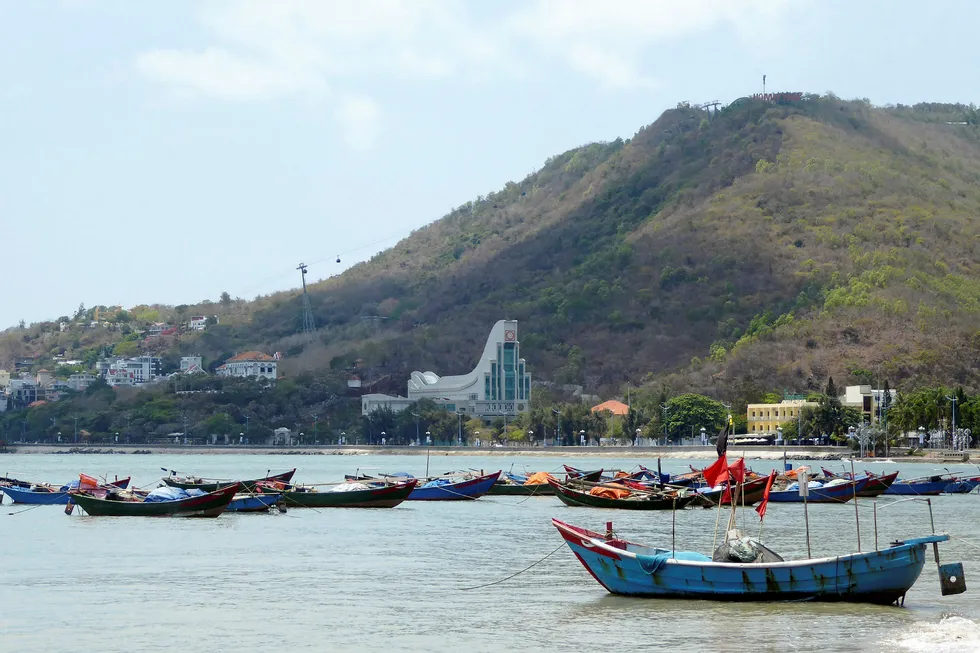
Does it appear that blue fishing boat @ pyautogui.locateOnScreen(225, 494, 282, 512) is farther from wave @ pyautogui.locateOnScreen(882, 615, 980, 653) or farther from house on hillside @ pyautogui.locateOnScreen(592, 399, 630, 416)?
house on hillside @ pyautogui.locateOnScreen(592, 399, 630, 416)

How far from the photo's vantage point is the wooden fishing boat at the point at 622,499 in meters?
58.8

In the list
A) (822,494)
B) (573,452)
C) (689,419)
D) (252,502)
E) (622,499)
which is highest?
(689,419)

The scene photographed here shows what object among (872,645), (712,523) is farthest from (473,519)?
(872,645)

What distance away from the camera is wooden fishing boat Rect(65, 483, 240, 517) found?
54938 millimetres

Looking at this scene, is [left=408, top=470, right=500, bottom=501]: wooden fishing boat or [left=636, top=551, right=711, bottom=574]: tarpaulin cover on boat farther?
[left=408, top=470, right=500, bottom=501]: wooden fishing boat

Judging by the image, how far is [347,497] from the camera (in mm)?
63500

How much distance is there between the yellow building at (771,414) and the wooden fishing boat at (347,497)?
98.8 metres

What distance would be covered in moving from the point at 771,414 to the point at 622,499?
10604 cm

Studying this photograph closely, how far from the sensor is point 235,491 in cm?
5612

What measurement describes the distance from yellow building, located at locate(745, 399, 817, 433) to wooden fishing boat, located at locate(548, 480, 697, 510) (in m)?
97.1

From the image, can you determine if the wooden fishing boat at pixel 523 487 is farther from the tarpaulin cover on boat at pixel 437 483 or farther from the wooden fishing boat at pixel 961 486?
the wooden fishing boat at pixel 961 486

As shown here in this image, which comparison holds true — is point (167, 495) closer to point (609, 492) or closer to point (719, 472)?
point (609, 492)

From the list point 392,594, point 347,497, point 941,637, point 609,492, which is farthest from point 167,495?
point 941,637

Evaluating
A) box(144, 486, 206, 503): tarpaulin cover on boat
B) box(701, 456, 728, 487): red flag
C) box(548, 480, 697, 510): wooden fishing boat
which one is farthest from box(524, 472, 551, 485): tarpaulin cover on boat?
box(701, 456, 728, 487): red flag
